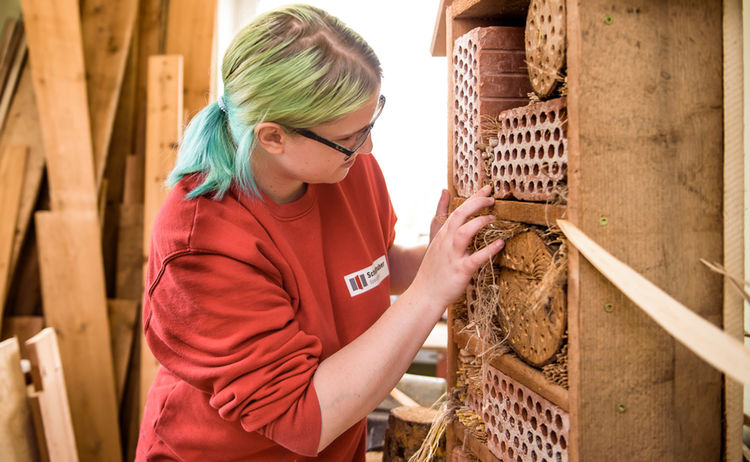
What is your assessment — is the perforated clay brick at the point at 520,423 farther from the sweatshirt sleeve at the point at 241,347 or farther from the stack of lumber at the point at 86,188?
the stack of lumber at the point at 86,188

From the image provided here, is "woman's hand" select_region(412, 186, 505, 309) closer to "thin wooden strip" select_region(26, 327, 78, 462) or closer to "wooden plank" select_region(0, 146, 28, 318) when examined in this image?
"thin wooden strip" select_region(26, 327, 78, 462)

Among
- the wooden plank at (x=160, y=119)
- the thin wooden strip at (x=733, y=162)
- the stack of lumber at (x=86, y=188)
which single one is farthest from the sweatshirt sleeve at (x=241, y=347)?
the wooden plank at (x=160, y=119)

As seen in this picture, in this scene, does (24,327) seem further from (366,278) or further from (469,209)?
(469,209)

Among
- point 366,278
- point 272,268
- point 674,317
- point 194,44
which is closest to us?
point 674,317

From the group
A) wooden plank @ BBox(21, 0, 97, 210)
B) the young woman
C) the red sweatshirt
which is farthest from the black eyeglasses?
wooden plank @ BBox(21, 0, 97, 210)

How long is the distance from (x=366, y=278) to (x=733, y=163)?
26.8 inches

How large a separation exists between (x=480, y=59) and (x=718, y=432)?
0.65 m

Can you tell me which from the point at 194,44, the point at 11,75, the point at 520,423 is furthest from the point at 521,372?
the point at 11,75

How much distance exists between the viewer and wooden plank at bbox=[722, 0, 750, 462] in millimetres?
760

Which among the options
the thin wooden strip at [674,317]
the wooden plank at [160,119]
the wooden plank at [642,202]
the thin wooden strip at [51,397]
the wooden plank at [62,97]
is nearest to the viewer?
the thin wooden strip at [674,317]

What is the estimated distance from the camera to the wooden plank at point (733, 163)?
0.76 m

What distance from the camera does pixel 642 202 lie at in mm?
767

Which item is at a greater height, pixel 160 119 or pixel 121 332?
pixel 160 119

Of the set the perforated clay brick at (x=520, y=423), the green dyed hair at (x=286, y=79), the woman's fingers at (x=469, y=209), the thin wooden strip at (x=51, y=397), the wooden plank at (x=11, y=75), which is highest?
the wooden plank at (x=11, y=75)
